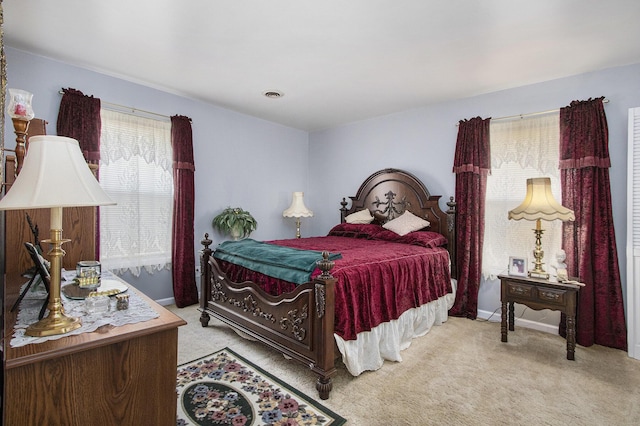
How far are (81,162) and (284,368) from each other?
1973 millimetres

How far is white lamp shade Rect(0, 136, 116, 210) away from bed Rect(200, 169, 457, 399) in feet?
4.51

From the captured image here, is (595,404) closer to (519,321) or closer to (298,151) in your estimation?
(519,321)

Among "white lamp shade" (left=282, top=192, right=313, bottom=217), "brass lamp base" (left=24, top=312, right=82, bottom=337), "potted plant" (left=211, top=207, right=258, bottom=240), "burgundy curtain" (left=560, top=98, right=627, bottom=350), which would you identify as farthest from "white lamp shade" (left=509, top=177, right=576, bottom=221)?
"brass lamp base" (left=24, top=312, right=82, bottom=337)

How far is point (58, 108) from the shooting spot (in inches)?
124

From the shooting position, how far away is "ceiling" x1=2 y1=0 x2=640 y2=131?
2215 millimetres

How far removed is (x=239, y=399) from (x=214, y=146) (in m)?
3.22

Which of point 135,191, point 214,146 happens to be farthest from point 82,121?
point 214,146

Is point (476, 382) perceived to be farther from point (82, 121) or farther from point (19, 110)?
point (82, 121)

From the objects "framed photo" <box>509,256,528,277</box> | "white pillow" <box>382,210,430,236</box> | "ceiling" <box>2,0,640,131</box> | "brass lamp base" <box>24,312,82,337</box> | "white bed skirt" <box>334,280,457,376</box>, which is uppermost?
"ceiling" <box>2,0,640,131</box>

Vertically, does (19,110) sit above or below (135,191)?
above

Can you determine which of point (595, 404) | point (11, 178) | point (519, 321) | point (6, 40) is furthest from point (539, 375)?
point (6, 40)

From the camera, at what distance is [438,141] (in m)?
4.12

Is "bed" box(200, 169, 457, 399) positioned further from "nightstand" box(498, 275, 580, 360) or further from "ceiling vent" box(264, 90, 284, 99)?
"ceiling vent" box(264, 90, 284, 99)

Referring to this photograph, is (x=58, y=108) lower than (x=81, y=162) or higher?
higher
